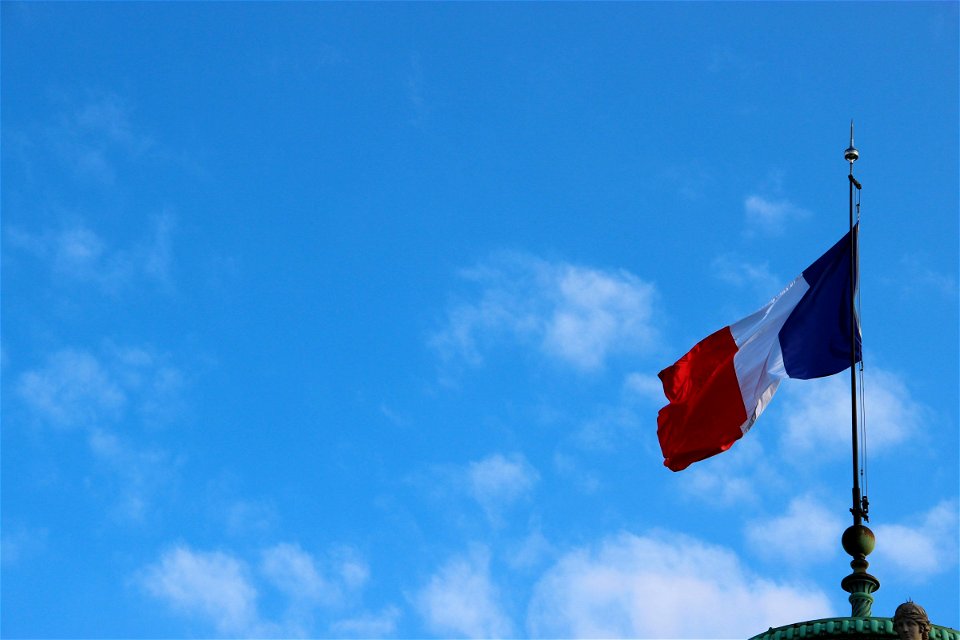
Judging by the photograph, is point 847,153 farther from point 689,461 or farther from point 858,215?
point 689,461

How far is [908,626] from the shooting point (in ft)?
86.2

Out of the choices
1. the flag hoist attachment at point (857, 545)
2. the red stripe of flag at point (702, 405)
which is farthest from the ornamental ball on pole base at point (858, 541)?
the red stripe of flag at point (702, 405)

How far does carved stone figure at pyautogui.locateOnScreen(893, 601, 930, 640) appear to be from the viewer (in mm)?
26234

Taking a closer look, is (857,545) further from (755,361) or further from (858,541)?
(755,361)

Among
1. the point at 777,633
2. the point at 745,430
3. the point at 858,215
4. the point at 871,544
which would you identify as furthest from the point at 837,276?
the point at 777,633

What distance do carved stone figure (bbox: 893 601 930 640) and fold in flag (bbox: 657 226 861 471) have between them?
422 inches

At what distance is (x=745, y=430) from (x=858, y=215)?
517 cm

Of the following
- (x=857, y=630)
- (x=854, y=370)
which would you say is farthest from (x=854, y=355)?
(x=857, y=630)

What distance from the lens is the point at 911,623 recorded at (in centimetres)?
2628

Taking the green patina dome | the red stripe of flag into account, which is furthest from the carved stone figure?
the red stripe of flag

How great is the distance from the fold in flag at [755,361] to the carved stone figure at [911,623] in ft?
35.2

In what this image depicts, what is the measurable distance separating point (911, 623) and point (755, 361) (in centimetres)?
1241

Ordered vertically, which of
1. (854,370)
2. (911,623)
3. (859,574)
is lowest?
(911,623)

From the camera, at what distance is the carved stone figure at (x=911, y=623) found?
26234 millimetres
